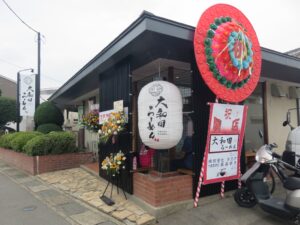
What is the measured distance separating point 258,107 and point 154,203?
197 inches

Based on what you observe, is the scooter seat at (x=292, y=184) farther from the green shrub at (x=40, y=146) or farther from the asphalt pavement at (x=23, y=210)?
the green shrub at (x=40, y=146)

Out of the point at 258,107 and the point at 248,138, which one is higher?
the point at 258,107

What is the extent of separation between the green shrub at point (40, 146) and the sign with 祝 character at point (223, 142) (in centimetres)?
593

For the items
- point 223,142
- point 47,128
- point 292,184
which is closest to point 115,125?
point 223,142

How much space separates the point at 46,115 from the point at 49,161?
430 cm

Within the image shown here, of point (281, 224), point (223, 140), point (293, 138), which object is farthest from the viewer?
point (293, 138)

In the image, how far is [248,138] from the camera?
23.7 feet

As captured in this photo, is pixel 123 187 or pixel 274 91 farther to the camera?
pixel 274 91

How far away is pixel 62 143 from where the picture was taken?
8727mm

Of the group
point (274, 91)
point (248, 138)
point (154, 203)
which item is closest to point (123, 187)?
point (154, 203)

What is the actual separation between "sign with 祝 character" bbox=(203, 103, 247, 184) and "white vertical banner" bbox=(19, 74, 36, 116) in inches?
405

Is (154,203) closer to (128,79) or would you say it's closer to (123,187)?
(123,187)

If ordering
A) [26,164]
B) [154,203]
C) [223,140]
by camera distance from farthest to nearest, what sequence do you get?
[26,164] → [223,140] → [154,203]

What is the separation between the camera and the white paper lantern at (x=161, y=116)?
14.1 ft
